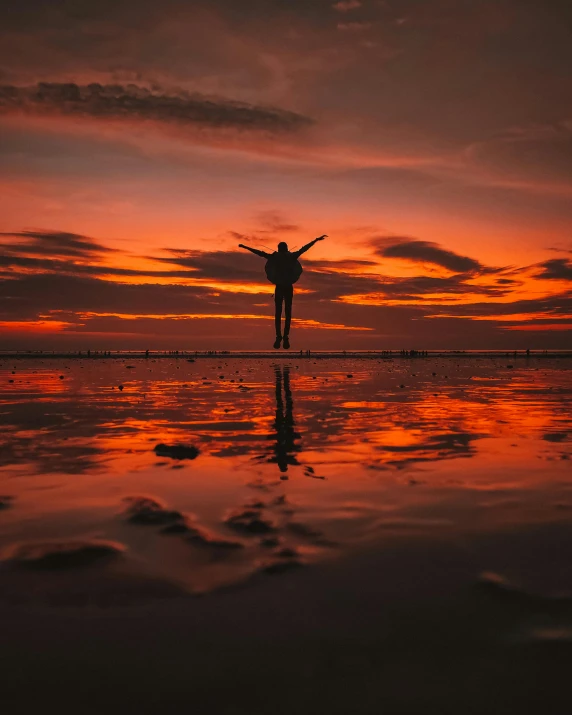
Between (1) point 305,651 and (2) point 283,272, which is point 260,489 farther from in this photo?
(2) point 283,272

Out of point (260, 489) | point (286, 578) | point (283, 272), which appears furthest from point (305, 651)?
point (283, 272)

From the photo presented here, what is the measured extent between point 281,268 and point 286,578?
45.0 ft

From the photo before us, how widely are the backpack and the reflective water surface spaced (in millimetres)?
6171

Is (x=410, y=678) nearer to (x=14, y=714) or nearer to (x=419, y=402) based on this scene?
(x=14, y=714)

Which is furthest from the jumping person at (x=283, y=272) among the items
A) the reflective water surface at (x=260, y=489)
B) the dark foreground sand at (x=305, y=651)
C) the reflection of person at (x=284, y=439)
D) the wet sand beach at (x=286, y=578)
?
the dark foreground sand at (x=305, y=651)

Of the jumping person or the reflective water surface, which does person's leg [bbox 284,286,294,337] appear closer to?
the jumping person

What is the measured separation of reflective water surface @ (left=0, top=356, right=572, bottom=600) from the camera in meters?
3.90

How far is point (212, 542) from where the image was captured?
4.12 metres

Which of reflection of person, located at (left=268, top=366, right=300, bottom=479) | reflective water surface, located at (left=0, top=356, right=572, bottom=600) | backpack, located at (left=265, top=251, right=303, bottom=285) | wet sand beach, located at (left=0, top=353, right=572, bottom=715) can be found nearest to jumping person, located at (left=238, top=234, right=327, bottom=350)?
backpack, located at (left=265, top=251, right=303, bottom=285)

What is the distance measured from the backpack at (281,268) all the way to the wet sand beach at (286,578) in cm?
935

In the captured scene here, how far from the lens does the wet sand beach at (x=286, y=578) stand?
2.42 meters

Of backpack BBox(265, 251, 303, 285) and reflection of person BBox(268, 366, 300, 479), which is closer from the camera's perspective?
reflection of person BBox(268, 366, 300, 479)

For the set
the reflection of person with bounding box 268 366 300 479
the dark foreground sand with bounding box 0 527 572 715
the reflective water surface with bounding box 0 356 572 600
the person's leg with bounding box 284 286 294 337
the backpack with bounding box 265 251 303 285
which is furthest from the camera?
the person's leg with bounding box 284 286 294 337

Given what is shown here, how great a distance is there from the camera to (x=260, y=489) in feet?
18.2
